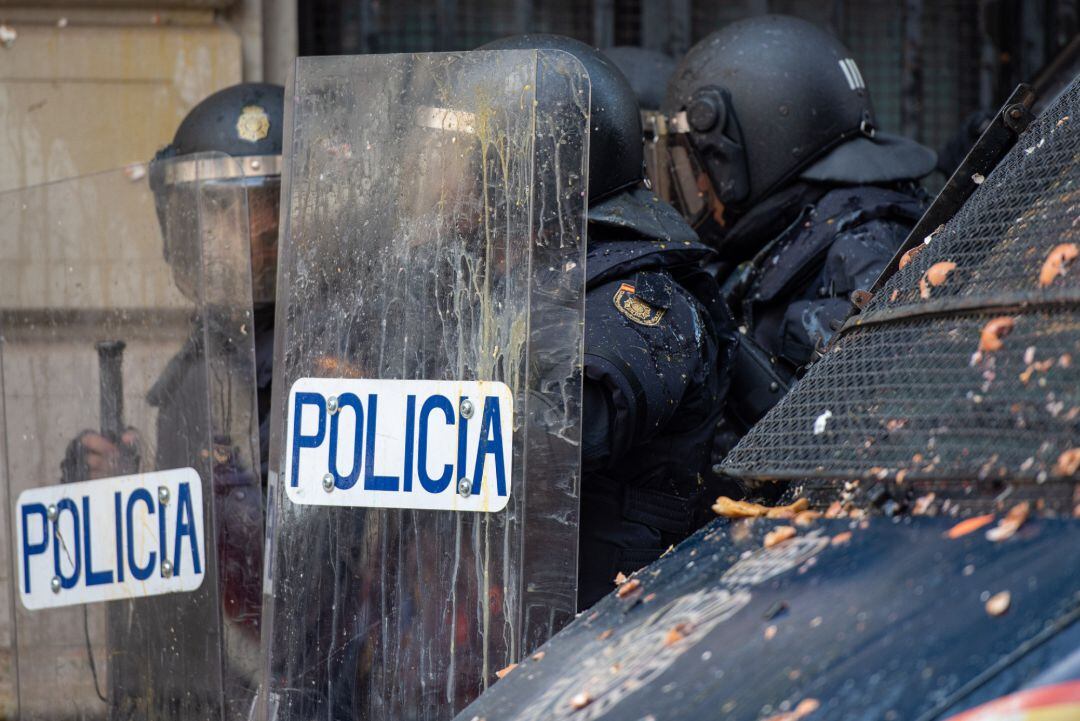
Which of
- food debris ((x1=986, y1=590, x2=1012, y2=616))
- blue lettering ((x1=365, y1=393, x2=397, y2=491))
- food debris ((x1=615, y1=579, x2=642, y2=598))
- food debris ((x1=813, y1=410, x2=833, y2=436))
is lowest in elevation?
food debris ((x1=615, y1=579, x2=642, y2=598))

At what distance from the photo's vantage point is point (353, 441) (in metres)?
2.32

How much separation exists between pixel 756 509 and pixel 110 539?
1554 mm

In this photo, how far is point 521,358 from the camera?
2.27m

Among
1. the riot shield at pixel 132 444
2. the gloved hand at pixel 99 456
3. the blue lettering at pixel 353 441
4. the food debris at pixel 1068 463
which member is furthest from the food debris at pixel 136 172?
the food debris at pixel 1068 463

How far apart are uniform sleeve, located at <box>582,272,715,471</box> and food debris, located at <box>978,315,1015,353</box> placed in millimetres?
815

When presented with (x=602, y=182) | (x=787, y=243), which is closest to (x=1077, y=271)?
(x=602, y=182)

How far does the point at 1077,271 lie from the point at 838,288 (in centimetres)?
195

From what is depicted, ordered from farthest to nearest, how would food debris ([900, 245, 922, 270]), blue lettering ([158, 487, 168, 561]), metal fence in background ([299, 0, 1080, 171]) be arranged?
1. metal fence in background ([299, 0, 1080, 171])
2. blue lettering ([158, 487, 168, 561])
3. food debris ([900, 245, 922, 270])

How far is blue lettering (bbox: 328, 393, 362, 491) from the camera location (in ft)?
7.59

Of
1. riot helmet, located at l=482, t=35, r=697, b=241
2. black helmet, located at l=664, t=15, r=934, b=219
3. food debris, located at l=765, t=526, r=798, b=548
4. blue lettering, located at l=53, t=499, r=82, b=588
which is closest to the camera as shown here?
food debris, located at l=765, t=526, r=798, b=548

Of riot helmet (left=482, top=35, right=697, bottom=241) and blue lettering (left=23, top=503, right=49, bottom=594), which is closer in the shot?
riot helmet (left=482, top=35, right=697, bottom=241)

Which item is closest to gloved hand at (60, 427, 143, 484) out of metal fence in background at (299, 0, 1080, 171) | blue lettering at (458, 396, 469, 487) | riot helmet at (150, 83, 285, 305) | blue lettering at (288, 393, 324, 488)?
riot helmet at (150, 83, 285, 305)

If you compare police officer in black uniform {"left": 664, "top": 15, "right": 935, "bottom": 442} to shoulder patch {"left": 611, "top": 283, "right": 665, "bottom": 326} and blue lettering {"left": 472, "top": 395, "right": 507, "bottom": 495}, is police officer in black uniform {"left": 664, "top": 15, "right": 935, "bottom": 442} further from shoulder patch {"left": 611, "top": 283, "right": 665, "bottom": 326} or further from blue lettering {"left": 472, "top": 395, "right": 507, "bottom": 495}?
blue lettering {"left": 472, "top": 395, "right": 507, "bottom": 495}

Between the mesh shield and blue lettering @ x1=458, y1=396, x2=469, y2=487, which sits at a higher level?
the mesh shield
